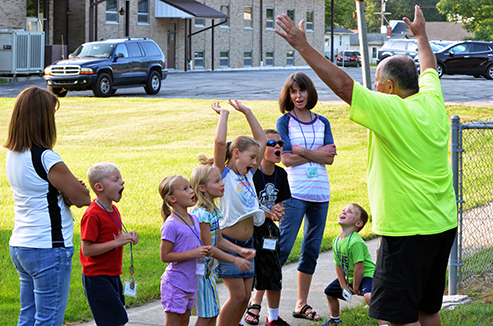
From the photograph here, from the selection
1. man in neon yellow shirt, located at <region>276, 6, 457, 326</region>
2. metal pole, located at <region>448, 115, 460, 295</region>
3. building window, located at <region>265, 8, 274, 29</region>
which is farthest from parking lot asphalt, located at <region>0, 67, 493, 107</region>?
building window, located at <region>265, 8, 274, 29</region>

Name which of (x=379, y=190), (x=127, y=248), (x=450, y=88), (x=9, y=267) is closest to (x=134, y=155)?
(x=127, y=248)

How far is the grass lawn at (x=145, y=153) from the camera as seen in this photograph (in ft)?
21.3

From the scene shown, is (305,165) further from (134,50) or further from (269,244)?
(134,50)

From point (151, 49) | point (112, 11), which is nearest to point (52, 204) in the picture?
point (151, 49)

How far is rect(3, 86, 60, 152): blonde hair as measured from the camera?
3729mm

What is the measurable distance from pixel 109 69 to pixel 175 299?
63.0 ft

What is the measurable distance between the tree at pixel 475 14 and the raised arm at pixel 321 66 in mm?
55662

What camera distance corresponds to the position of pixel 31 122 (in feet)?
12.2

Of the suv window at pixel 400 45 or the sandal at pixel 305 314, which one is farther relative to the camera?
the suv window at pixel 400 45

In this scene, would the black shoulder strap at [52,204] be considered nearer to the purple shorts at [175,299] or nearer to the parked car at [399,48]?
the purple shorts at [175,299]

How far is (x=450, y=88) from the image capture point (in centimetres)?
2530

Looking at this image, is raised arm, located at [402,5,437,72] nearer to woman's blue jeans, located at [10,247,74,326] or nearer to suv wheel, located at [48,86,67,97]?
woman's blue jeans, located at [10,247,74,326]

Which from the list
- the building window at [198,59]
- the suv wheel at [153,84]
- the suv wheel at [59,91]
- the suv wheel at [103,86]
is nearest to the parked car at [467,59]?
the suv wheel at [153,84]

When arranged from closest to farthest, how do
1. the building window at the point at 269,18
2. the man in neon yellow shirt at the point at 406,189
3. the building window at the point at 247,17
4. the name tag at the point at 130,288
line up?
the man in neon yellow shirt at the point at 406,189
the name tag at the point at 130,288
the building window at the point at 247,17
the building window at the point at 269,18
